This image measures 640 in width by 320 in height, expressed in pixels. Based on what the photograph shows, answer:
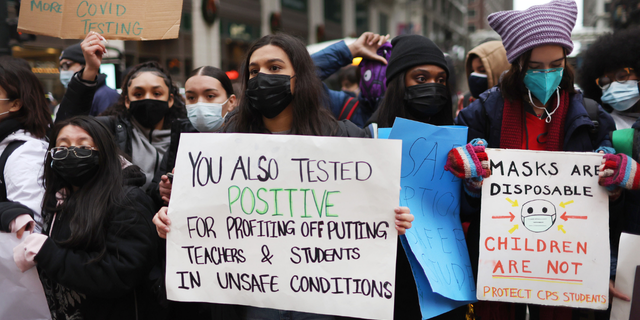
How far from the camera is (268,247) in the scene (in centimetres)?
196

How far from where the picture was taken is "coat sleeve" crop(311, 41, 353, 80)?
3338mm

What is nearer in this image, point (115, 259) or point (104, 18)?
point (115, 259)

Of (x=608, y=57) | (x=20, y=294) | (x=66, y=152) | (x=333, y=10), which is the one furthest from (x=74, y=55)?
(x=333, y=10)

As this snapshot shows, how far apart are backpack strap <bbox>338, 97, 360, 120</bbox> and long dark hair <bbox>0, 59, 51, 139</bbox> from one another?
6.52 ft

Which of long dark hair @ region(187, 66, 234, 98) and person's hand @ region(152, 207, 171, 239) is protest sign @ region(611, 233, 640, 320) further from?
long dark hair @ region(187, 66, 234, 98)

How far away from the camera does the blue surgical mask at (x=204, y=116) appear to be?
3000 millimetres

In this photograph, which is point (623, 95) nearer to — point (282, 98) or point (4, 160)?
point (282, 98)

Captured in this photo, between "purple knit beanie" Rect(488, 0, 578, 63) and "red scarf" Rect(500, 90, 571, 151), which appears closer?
"purple knit beanie" Rect(488, 0, 578, 63)

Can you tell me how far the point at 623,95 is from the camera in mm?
2678

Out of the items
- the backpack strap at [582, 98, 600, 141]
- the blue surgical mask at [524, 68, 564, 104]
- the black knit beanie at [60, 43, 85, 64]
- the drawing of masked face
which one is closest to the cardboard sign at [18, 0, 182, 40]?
the black knit beanie at [60, 43, 85, 64]

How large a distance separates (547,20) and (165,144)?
2405mm

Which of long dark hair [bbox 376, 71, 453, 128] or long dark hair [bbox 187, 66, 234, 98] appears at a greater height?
long dark hair [bbox 187, 66, 234, 98]

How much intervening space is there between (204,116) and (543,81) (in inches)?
77.4

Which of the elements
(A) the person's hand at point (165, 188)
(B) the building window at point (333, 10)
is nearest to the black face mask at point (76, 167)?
(A) the person's hand at point (165, 188)
